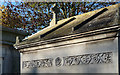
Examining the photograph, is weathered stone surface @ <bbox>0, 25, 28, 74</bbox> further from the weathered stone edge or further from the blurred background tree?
the blurred background tree

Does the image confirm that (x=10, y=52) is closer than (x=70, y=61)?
No

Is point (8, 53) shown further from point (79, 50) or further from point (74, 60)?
point (79, 50)

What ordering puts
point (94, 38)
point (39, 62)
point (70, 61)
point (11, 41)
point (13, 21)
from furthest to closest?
point (13, 21) → point (11, 41) → point (39, 62) → point (70, 61) → point (94, 38)

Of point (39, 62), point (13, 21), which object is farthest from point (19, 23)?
point (39, 62)

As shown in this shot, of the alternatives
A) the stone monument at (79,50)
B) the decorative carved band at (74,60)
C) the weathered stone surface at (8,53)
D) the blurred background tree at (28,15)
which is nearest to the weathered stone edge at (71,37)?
the stone monument at (79,50)

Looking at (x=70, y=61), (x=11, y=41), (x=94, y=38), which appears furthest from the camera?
(x=11, y=41)

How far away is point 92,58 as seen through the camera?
627 cm

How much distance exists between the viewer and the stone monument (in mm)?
5867

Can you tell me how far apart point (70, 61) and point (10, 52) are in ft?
12.9

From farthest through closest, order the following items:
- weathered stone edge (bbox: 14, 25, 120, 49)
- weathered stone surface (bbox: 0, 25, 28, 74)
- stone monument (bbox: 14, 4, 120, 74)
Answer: weathered stone surface (bbox: 0, 25, 28, 74) → stone monument (bbox: 14, 4, 120, 74) → weathered stone edge (bbox: 14, 25, 120, 49)

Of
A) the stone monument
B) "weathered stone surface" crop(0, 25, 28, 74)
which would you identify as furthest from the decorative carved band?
"weathered stone surface" crop(0, 25, 28, 74)

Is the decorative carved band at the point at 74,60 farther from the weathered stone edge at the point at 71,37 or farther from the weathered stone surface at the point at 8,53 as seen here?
the weathered stone surface at the point at 8,53

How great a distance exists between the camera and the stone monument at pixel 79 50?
5867 millimetres

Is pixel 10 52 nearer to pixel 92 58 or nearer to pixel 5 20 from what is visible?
pixel 92 58
